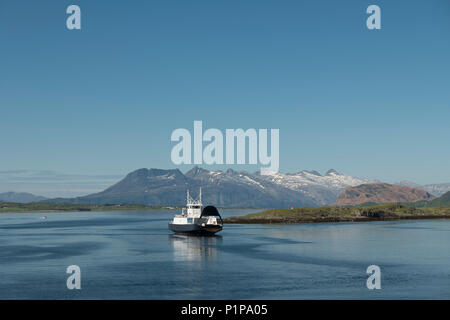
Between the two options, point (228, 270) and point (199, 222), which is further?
point (199, 222)

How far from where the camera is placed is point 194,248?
103750 mm

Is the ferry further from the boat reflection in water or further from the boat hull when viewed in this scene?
the boat reflection in water

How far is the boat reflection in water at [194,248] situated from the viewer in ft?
291

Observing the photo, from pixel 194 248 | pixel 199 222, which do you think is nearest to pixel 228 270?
pixel 194 248

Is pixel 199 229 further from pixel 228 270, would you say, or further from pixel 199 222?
pixel 228 270

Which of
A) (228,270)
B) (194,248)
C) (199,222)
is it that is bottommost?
(194,248)

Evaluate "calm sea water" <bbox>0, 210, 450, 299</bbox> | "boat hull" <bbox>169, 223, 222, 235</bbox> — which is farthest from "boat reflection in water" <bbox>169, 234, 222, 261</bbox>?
"boat hull" <bbox>169, 223, 222, 235</bbox>

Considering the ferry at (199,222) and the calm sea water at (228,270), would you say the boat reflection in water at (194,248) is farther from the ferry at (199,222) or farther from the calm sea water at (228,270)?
the ferry at (199,222)

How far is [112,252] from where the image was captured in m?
99.2

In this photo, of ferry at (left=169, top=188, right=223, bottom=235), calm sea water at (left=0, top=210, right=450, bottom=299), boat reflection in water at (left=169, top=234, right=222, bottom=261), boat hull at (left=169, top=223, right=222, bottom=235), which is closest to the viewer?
calm sea water at (left=0, top=210, right=450, bottom=299)

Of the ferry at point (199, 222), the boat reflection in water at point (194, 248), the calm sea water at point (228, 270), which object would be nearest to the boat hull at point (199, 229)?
the ferry at point (199, 222)

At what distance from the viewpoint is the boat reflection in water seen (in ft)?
291
